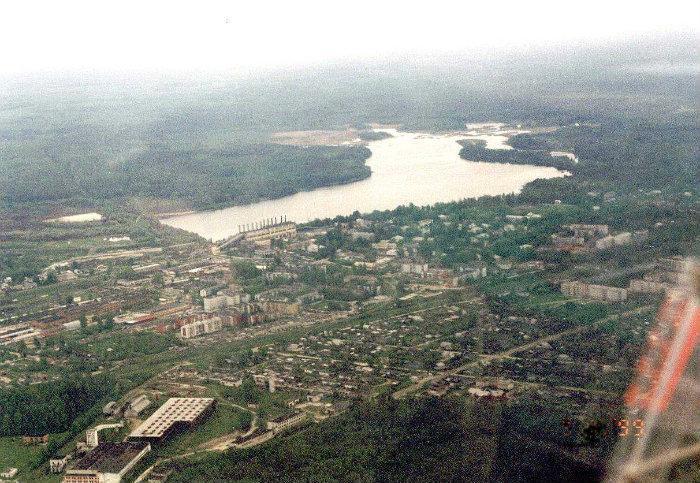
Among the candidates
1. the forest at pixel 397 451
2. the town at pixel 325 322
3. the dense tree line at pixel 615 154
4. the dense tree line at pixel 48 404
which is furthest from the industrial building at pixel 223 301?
the dense tree line at pixel 615 154

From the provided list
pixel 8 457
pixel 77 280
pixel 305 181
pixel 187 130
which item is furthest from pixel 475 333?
pixel 187 130

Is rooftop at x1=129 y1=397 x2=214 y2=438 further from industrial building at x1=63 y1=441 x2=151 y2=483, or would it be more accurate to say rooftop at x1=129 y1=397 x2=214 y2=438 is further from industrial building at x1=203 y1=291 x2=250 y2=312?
industrial building at x1=203 y1=291 x2=250 y2=312

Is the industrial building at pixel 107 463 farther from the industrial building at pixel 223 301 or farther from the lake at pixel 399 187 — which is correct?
the lake at pixel 399 187

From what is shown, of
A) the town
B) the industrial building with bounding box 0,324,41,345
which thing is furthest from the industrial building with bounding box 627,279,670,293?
the industrial building with bounding box 0,324,41,345

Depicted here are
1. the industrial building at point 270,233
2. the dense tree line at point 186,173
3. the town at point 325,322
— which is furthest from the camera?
the dense tree line at point 186,173

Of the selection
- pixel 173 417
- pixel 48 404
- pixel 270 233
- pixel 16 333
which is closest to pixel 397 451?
pixel 173 417

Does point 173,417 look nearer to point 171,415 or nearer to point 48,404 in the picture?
point 171,415
